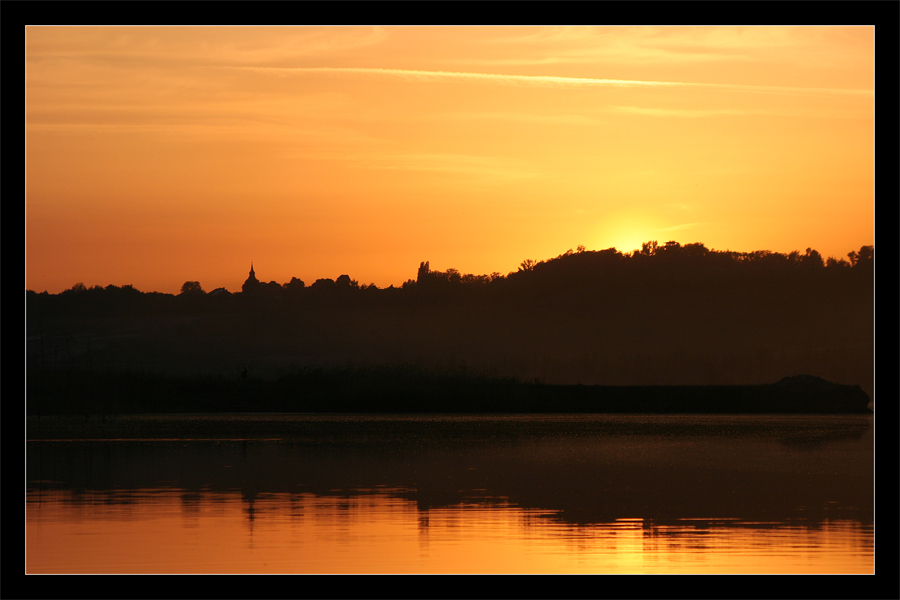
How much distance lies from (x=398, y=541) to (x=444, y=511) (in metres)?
3.51

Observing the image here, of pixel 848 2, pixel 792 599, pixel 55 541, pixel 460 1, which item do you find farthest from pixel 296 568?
pixel 848 2

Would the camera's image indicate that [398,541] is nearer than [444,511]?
Yes

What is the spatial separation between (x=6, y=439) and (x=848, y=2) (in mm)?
9880

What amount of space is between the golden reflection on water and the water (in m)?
0.05

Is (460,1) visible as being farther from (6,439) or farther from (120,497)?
(120,497)

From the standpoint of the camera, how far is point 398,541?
16.9 m

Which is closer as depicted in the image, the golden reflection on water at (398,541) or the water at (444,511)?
the golden reflection on water at (398,541)

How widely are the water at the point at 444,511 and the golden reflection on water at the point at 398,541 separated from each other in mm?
47

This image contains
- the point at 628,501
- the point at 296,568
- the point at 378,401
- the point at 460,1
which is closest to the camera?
the point at 460,1

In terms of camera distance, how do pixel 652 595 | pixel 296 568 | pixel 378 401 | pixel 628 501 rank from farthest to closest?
pixel 378 401
pixel 628 501
pixel 296 568
pixel 652 595

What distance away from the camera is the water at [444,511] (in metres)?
15.4

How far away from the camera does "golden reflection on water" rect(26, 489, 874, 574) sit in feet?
49.1

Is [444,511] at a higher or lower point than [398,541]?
lower

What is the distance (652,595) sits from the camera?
978 centimetres
